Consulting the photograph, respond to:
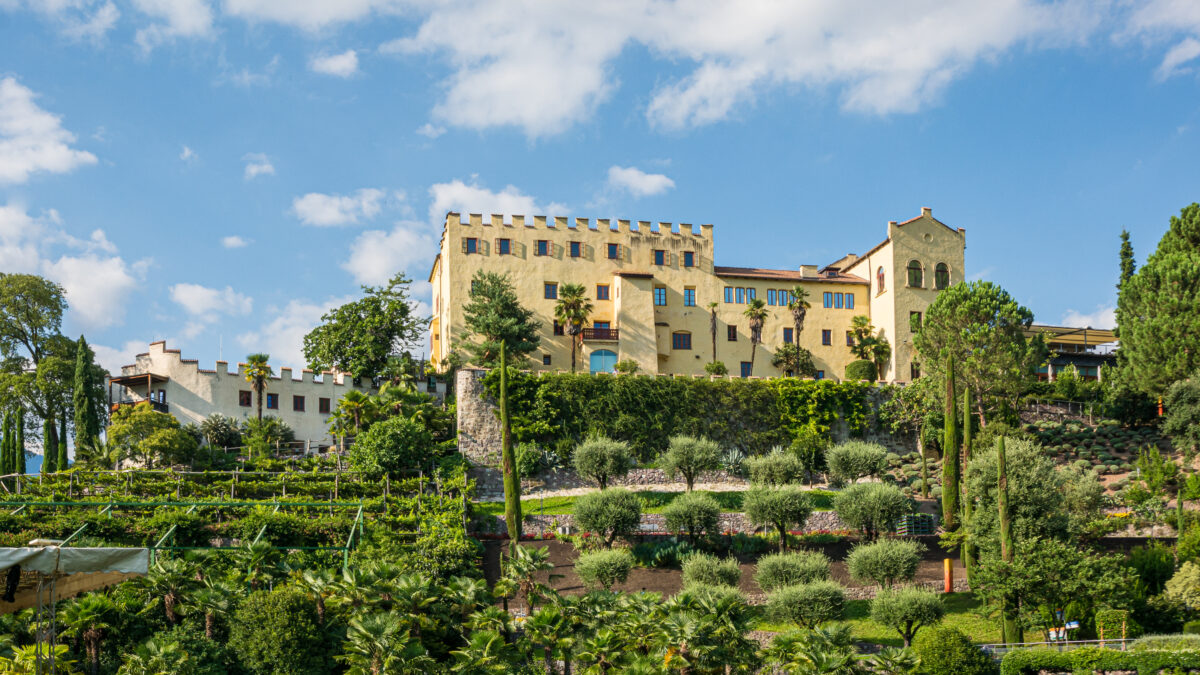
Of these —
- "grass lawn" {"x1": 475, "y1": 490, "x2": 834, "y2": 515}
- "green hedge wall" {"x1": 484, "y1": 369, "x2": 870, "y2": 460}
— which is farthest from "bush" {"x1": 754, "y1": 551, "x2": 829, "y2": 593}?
"green hedge wall" {"x1": 484, "y1": 369, "x2": 870, "y2": 460}

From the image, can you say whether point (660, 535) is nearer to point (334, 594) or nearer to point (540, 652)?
point (540, 652)

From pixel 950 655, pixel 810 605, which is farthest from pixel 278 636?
pixel 950 655

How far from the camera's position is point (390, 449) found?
1837 inches

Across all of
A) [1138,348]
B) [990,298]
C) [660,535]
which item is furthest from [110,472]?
[1138,348]

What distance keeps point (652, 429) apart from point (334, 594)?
27.7 meters

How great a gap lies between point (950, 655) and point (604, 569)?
10667 millimetres

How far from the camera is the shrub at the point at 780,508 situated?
1554 inches

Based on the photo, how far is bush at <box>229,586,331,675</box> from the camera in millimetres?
27391

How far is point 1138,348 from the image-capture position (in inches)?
2168

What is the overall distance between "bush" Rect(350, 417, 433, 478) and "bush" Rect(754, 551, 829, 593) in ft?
59.3

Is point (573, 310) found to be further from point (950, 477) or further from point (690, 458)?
point (950, 477)

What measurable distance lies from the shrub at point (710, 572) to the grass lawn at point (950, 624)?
1.79 m

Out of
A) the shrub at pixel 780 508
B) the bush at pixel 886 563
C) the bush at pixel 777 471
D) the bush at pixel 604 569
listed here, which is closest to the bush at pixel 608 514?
the bush at pixel 604 569

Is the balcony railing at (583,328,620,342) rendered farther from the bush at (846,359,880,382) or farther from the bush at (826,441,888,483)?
the bush at (826,441,888,483)
